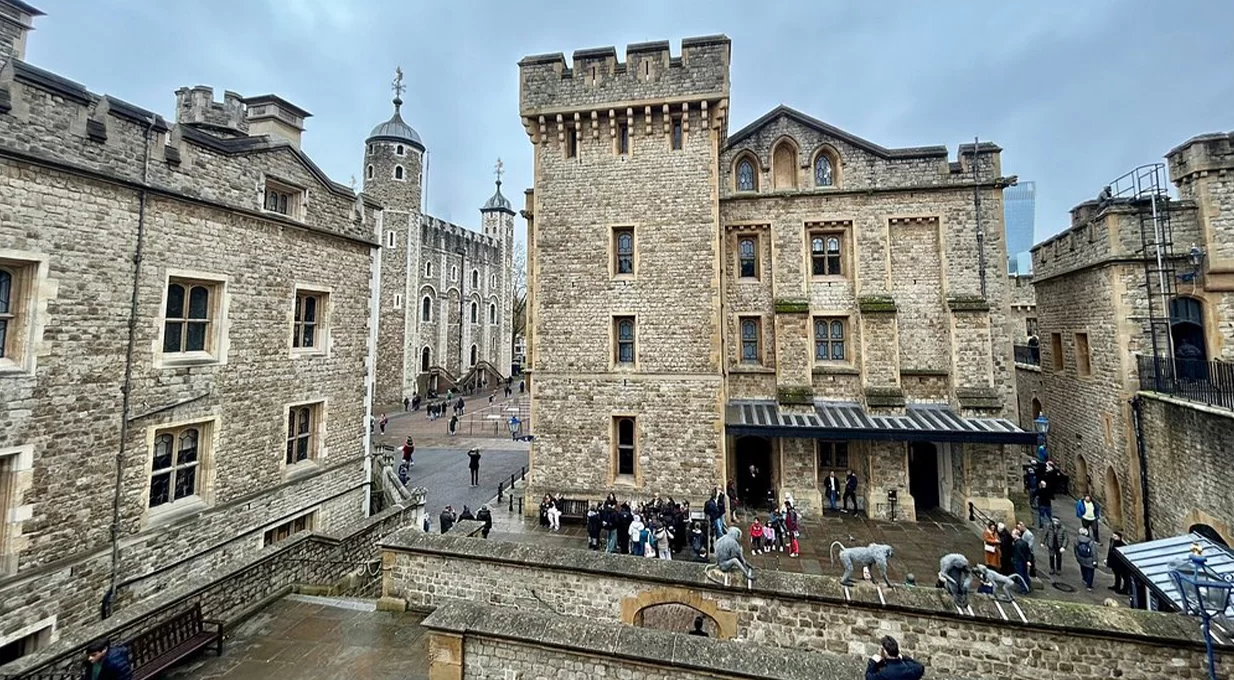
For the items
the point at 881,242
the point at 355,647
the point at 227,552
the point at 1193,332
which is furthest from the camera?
the point at 881,242

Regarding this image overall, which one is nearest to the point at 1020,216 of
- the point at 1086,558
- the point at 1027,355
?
the point at 1027,355

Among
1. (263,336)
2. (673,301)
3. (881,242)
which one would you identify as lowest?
(263,336)

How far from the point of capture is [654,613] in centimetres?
856

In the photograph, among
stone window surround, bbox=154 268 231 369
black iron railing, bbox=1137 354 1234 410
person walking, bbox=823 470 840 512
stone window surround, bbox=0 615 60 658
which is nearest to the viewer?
stone window surround, bbox=0 615 60 658

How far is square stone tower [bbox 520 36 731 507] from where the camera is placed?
14.1 meters

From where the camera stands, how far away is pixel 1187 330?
42.9ft

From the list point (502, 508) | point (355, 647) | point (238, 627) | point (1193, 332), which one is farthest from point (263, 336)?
point (1193, 332)

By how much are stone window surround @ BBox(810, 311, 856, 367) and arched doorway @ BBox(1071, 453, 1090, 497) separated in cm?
833

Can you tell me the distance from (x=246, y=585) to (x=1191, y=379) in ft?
66.2

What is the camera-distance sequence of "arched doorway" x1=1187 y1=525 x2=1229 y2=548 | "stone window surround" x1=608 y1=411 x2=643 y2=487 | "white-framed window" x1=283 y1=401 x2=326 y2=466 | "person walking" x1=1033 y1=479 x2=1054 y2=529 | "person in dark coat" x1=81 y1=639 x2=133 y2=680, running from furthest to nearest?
"stone window surround" x1=608 y1=411 x2=643 y2=487 → "person walking" x1=1033 y1=479 x2=1054 y2=529 → "white-framed window" x1=283 y1=401 x2=326 y2=466 → "arched doorway" x1=1187 y1=525 x2=1229 y2=548 → "person in dark coat" x1=81 y1=639 x2=133 y2=680

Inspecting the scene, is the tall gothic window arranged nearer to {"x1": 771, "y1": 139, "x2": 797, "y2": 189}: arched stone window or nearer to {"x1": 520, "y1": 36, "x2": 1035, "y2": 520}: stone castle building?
{"x1": 520, "y1": 36, "x2": 1035, "y2": 520}: stone castle building

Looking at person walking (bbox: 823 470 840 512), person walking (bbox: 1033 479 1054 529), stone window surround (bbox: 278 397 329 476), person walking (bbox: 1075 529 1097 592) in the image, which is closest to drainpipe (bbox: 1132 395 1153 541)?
person walking (bbox: 1033 479 1054 529)

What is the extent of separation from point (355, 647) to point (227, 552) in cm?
528

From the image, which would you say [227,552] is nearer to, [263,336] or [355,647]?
[263,336]
